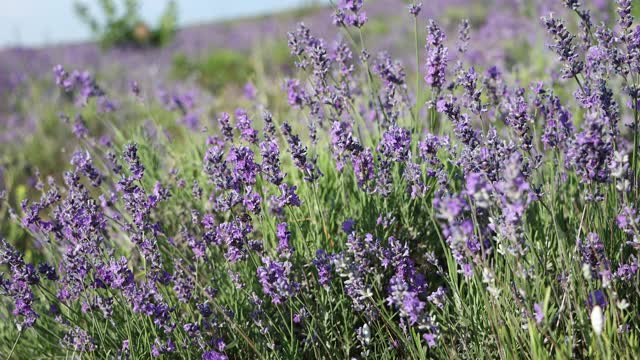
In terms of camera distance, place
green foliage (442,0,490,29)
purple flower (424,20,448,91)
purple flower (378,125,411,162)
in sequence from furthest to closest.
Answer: green foliage (442,0,490,29), purple flower (424,20,448,91), purple flower (378,125,411,162)

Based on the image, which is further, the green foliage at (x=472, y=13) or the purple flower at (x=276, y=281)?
the green foliage at (x=472, y=13)

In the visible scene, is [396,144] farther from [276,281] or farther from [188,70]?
[188,70]

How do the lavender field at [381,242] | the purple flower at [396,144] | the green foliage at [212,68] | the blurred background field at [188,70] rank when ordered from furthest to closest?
the green foliage at [212,68] → the blurred background field at [188,70] → the purple flower at [396,144] → the lavender field at [381,242]

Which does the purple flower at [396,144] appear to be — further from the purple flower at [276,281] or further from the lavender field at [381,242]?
the purple flower at [276,281]

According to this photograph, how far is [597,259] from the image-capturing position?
1.96 m

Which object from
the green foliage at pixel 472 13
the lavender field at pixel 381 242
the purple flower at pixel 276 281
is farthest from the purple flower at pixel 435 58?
the green foliage at pixel 472 13

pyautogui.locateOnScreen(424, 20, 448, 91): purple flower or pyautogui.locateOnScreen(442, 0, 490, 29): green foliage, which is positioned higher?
pyautogui.locateOnScreen(442, 0, 490, 29): green foliage

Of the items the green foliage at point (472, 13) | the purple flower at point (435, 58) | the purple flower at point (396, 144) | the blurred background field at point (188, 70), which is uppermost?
the green foliage at point (472, 13)

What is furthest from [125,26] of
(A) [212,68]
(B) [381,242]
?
(B) [381,242]

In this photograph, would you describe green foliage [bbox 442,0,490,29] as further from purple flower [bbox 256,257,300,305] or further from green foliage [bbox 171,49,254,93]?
purple flower [bbox 256,257,300,305]

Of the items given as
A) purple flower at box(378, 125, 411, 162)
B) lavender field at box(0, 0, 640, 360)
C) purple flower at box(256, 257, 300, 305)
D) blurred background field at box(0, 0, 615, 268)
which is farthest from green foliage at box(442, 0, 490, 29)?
purple flower at box(256, 257, 300, 305)

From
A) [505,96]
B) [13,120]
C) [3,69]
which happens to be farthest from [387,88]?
[3,69]

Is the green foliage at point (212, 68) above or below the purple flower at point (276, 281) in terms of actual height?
above

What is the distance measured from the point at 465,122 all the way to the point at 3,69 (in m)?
12.3
